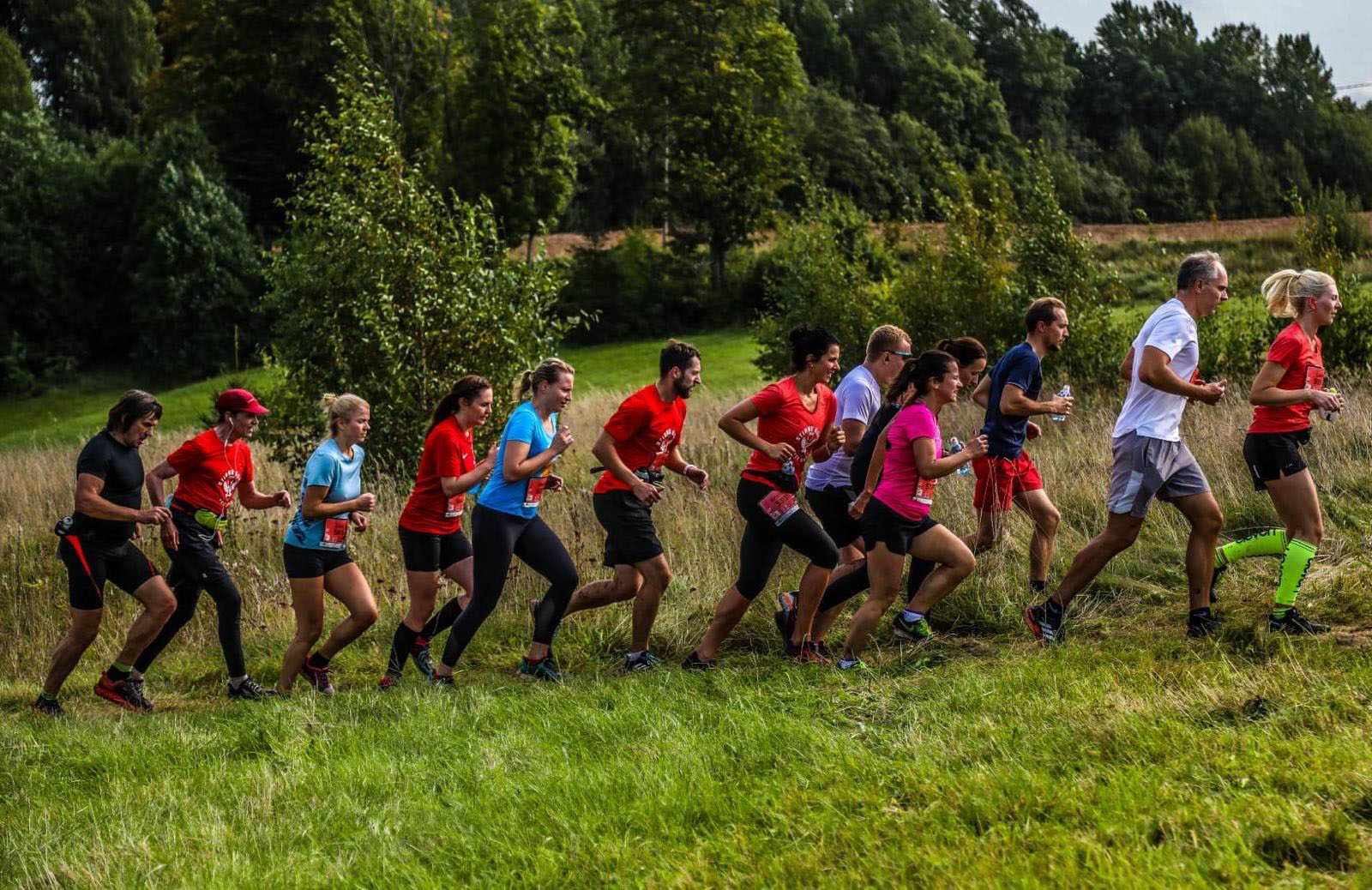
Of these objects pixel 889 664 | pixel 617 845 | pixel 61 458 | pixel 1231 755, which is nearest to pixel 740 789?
pixel 617 845

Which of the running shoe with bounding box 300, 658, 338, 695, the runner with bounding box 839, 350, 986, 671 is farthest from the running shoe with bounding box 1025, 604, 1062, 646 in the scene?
the running shoe with bounding box 300, 658, 338, 695

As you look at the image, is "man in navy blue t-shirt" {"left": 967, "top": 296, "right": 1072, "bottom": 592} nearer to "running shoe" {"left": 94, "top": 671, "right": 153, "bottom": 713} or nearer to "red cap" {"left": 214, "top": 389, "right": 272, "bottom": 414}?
"red cap" {"left": 214, "top": 389, "right": 272, "bottom": 414}

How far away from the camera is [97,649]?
33.5 feet

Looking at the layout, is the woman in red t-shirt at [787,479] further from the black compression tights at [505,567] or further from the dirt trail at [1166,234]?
the dirt trail at [1166,234]

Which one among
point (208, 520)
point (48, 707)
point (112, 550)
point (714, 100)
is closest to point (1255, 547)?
point (208, 520)

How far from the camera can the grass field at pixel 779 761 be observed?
4359 mm

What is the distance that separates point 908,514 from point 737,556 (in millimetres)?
3197

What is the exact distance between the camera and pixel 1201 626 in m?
7.11

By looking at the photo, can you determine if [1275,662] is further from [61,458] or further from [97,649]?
[61,458]

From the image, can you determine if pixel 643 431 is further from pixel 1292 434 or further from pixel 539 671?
pixel 1292 434

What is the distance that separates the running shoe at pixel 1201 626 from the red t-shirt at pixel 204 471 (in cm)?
585

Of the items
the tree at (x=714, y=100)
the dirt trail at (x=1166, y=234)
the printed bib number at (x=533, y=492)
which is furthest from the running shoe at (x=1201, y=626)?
the tree at (x=714, y=100)

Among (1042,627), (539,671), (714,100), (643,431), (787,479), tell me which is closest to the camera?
(1042,627)

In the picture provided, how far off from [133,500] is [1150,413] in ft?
20.1
